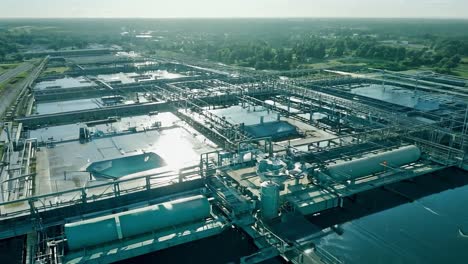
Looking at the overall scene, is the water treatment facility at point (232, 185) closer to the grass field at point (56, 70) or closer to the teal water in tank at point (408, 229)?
the teal water in tank at point (408, 229)

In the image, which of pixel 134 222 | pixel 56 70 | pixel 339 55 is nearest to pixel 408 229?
pixel 134 222

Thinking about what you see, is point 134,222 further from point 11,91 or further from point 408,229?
point 11,91

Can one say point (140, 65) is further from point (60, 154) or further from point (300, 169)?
point (300, 169)

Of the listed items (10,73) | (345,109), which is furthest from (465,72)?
(10,73)

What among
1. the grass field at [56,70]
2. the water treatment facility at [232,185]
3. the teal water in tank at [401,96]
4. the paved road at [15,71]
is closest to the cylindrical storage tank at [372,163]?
the water treatment facility at [232,185]

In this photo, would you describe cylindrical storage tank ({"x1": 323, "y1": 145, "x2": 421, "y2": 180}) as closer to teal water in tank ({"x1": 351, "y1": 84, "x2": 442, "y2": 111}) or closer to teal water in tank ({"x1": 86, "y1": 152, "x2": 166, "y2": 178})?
teal water in tank ({"x1": 86, "y1": 152, "x2": 166, "y2": 178})

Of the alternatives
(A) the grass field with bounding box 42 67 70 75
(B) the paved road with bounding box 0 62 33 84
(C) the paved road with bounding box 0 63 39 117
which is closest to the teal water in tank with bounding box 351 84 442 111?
(C) the paved road with bounding box 0 63 39 117
